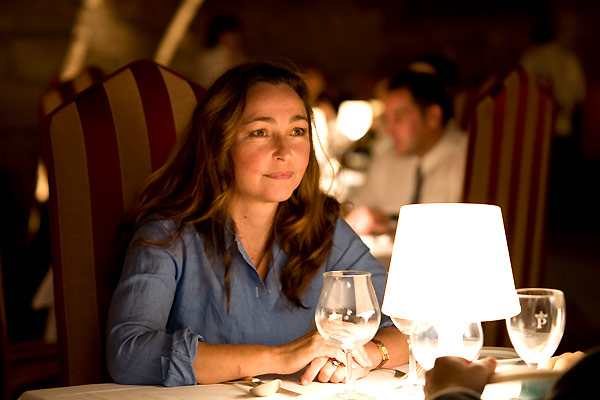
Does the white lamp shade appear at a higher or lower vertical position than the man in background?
lower

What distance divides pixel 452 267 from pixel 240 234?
0.73m

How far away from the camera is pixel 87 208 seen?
1994 millimetres

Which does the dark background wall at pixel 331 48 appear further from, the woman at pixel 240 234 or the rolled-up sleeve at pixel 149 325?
the rolled-up sleeve at pixel 149 325

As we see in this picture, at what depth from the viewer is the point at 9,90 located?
5746 mm

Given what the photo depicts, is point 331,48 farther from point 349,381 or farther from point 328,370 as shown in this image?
point 349,381

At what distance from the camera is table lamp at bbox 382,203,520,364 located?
133 centimetres

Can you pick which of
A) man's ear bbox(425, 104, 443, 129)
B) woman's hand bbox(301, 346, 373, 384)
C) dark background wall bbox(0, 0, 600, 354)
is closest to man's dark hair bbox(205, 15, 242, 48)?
dark background wall bbox(0, 0, 600, 354)

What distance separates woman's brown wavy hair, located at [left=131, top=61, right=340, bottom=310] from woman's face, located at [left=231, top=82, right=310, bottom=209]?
3 cm

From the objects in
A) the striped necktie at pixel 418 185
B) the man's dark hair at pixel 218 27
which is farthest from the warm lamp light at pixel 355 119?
the striped necktie at pixel 418 185

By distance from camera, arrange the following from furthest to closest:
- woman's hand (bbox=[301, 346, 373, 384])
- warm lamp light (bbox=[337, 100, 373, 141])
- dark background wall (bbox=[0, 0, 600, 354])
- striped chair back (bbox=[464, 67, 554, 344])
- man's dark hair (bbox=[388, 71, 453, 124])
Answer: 1. dark background wall (bbox=[0, 0, 600, 354])
2. warm lamp light (bbox=[337, 100, 373, 141])
3. man's dark hair (bbox=[388, 71, 453, 124])
4. striped chair back (bbox=[464, 67, 554, 344])
5. woman's hand (bbox=[301, 346, 373, 384])

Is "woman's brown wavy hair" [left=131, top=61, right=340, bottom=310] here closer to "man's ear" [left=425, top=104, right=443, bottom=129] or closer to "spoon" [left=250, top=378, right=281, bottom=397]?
"spoon" [left=250, top=378, right=281, bottom=397]

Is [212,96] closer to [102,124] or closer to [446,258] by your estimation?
[102,124]

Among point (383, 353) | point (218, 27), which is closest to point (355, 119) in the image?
point (218, 27)

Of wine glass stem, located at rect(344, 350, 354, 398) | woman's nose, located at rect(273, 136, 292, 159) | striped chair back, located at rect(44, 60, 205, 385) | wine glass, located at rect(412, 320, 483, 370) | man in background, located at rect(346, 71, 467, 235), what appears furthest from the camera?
man in background, located at rect(346, 71, 467, 235)
